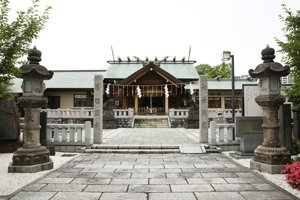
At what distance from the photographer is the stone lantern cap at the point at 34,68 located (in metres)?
6.77

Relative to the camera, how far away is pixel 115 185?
212 inches

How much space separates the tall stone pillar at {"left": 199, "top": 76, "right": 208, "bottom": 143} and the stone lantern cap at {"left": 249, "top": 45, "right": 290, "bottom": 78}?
462cm

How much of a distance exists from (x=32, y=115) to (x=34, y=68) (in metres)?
1.36

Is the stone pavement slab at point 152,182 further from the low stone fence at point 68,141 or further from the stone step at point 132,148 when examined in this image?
the low stone fence at point 68,141

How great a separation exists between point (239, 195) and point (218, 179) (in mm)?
1150

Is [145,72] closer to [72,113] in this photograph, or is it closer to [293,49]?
[72,113]

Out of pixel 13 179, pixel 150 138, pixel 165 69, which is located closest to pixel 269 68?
pixel 13 179

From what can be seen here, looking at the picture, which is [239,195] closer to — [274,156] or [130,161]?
[274,156]

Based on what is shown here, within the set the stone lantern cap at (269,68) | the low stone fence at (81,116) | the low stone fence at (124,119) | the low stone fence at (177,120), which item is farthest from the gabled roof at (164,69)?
the stone lantern cap at (269,68)

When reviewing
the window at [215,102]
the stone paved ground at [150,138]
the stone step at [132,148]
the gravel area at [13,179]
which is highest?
the window at [215,102]

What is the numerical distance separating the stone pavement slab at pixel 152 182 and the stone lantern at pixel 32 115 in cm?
65

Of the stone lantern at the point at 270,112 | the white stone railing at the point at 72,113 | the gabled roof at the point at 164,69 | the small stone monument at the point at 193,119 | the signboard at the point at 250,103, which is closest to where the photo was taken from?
the stone lantern at the point at 270,112

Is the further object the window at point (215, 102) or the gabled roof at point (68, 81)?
the window at point (215, 102)

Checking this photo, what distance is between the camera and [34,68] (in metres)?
6.76
